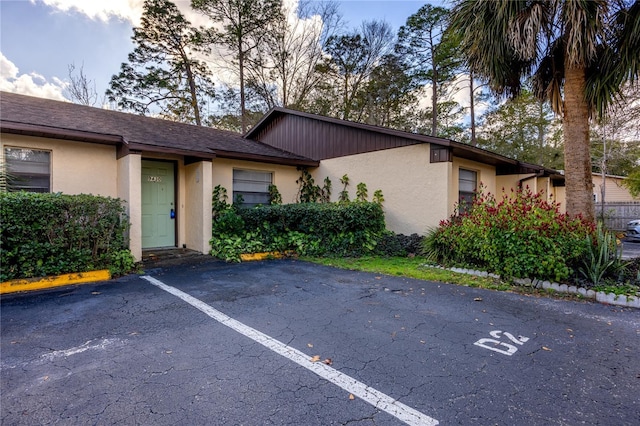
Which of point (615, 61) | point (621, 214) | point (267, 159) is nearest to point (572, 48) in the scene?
point (615, 61)

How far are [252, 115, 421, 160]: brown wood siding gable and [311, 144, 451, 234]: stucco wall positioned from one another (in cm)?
24

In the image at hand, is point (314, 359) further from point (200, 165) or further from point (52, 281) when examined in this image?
point (200, 165)

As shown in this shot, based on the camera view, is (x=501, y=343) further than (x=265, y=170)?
No

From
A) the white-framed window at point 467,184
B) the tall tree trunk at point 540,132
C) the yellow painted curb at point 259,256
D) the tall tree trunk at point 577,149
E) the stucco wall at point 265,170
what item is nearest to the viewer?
the tall tree trunk at point 577,149

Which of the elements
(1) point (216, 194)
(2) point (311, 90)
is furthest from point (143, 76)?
(1) point (216, 194)

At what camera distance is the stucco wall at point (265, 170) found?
8.81 meters

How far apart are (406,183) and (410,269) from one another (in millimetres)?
2931

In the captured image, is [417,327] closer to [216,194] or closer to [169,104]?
[216,194]

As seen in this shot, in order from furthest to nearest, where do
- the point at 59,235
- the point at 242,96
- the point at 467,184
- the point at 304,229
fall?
the point at 242,96, the point at 467,184, the point at 304,229, the point at 59,235

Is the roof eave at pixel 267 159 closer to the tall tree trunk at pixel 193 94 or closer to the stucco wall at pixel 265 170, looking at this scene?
the stucco wall at pixel 265 170

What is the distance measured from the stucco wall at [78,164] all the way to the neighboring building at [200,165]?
0.02m

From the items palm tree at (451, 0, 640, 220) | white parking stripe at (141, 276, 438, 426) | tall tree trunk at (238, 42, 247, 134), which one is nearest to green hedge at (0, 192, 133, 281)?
white parking stripe at (141, 276, 438, 426)

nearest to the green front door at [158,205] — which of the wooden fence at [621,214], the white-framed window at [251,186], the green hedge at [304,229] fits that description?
the green hedge at [304,229]

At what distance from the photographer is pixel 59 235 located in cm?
523
